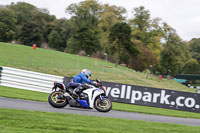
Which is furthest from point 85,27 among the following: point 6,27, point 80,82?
point 80,82

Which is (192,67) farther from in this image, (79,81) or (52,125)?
(52,125)

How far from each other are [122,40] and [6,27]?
25.3 m

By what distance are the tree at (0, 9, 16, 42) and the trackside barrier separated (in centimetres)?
4639

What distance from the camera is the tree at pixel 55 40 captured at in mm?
75062

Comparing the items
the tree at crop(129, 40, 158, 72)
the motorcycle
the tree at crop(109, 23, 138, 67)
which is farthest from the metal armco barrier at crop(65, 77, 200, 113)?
the tree at crop(129, 40, 158, 72)

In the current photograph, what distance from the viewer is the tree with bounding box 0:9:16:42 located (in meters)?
60.5

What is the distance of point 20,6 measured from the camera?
91.0 metres

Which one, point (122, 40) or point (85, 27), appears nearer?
point (122, 40)

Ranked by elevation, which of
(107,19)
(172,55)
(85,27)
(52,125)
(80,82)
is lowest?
(52,125)

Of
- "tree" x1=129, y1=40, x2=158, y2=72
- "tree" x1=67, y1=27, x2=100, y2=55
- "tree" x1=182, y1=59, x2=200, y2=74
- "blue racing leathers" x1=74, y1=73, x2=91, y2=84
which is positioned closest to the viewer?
"blue racing leathers" x1=74, y1=73, x2=91, y2=84

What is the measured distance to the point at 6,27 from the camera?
2397 inches

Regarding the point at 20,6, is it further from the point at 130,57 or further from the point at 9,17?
the point at 130,57

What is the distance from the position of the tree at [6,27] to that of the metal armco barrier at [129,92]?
46.6 metres

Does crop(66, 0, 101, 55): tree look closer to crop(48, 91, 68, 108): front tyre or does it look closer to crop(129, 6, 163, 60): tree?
crop(129, 6, 163, 60): tree
